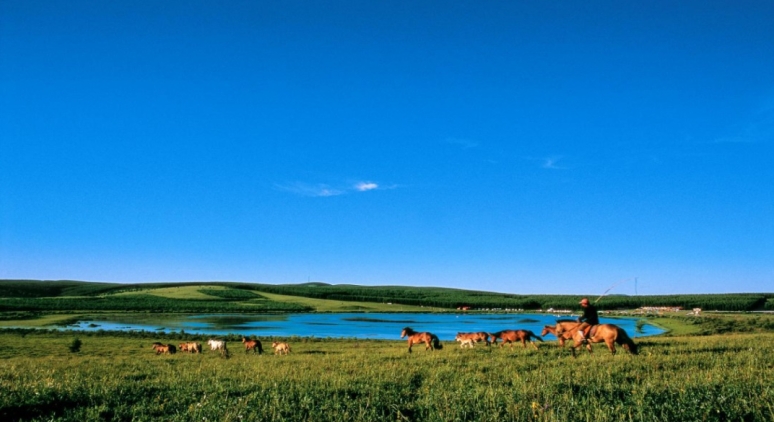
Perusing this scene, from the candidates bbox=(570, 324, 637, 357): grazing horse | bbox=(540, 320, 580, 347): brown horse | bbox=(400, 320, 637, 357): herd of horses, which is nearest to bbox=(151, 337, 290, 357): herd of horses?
bbox=(400, 320, 637, 357): herd of horses

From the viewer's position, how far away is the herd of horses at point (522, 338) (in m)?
17.0

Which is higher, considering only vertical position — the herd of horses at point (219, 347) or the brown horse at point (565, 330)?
the brown horse at point (565, 330)

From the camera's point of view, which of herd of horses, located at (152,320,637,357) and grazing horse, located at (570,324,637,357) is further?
herd of horses, located at (152,320,637,357)

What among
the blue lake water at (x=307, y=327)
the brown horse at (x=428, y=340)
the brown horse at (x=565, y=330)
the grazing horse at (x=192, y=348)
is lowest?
the blue lake water at (x=307, y=327)

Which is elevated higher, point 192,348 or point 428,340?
point 428,340

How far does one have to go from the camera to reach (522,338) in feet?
77.7

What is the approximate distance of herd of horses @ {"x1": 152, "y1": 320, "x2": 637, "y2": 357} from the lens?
1702 centimetres

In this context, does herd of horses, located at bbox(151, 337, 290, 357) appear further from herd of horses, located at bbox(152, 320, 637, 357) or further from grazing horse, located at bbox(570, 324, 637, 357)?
grazing horse, located at bbox(570, 324, 637, 357)

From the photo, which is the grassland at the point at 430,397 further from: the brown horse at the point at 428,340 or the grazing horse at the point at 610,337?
the brown horse at the point at 428,340

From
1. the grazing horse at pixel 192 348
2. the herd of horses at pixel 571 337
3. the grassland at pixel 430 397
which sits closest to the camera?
the grassland at pixel 430 397

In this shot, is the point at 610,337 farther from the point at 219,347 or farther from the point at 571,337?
the point at 219,347

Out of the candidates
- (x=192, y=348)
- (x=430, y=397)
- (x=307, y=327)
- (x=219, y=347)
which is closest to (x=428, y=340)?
(x=219, y=347)

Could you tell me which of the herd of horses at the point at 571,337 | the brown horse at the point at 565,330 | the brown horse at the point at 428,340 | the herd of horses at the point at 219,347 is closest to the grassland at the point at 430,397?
the herd of horses at the point at 571,337

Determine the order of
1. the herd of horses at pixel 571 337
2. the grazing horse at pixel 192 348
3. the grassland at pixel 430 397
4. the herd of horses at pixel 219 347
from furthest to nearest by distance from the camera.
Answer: the grazing horse at pixel 192 348
the herd of horses at pixel 219 347
the herd of horses at pixel 571 337
the grassland at pixel 430 397
